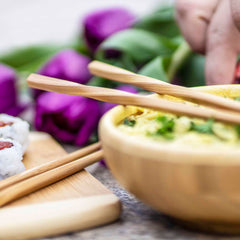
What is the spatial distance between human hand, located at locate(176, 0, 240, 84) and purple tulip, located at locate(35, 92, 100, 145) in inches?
10.3

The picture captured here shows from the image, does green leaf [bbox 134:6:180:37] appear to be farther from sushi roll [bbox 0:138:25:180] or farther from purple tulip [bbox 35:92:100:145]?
sushi roll [bbox 0:138:25:180]

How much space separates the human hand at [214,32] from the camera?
89 centimetres

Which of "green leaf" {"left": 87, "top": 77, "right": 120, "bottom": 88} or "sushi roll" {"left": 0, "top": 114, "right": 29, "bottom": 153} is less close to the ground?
"sushi roll" {"left": 0, "top": 114, "right": 29, "bottom": 153}

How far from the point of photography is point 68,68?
1150 mm

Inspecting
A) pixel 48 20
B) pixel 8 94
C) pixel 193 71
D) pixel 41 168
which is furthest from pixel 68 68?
pixel 48 20

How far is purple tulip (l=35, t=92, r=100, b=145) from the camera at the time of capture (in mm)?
1066

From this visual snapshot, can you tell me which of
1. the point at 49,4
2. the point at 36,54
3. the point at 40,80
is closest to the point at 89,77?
the point at 36,54

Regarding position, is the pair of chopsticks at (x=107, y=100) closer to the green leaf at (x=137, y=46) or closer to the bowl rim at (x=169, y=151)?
the bowl rim at (x=169, y=151)

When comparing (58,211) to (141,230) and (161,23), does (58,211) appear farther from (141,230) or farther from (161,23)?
(161,23)

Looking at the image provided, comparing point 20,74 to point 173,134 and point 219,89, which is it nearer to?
point 219,89

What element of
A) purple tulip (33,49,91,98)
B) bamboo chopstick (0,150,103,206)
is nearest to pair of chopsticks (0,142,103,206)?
bamboo chopstick (0,150,103,206)

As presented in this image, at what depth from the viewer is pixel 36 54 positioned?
4.92ft

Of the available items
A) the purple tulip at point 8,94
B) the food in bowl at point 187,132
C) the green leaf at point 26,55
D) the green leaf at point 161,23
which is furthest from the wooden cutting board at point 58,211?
the green leaf at point 26,55

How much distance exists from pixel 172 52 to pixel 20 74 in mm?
462
